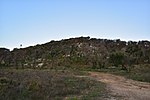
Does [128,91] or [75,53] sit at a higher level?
[75,53]

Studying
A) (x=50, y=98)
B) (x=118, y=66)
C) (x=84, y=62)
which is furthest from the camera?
(x=84, y=62)

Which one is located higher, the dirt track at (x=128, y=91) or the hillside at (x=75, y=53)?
the hillside at (x=75, y=53)

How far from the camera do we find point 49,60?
54.6m

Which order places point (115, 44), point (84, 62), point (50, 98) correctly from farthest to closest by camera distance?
1. point (115, 44)
2. point (84, 62)
3. point (50, 98)

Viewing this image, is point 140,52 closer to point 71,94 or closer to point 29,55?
point 29,55

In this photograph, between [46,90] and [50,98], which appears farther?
[46,90]

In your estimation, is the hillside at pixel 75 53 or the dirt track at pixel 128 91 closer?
the dirt track at pixel 128 91

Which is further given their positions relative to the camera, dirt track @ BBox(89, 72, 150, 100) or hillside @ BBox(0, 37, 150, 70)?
hillside @ BBox(0, 37, 150, 70)

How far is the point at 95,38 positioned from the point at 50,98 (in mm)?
56077

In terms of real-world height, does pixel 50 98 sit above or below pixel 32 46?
below

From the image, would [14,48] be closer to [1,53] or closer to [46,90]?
[1,53]

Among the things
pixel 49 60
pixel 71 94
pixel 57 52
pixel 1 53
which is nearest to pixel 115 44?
pixel 57 52

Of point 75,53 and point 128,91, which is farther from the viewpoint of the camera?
point 75,53

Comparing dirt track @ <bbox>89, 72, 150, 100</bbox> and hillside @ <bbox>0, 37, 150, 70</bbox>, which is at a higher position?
hillside @ <bbox>0, 37, 150, 70</bbox>
